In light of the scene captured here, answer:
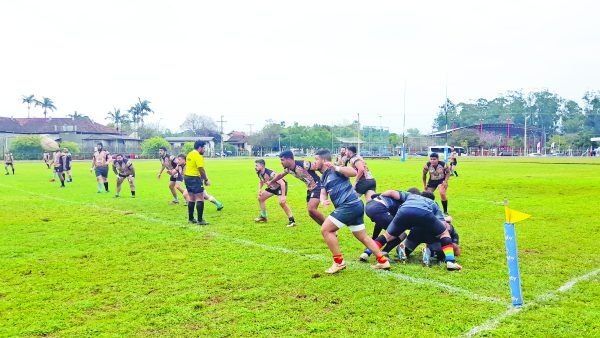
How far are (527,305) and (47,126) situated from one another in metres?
110

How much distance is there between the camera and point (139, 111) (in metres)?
125

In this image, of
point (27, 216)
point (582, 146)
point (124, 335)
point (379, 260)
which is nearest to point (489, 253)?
point (379, 260)

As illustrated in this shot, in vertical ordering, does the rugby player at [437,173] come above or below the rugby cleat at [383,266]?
above

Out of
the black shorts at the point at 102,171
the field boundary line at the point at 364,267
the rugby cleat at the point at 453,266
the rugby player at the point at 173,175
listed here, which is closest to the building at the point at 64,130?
the black shorts at the point at 102,171

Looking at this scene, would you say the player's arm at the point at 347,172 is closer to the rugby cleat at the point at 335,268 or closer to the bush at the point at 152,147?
the rugby cleat at the point at 335,268

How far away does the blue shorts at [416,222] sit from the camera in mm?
7508

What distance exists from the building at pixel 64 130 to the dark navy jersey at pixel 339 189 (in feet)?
307

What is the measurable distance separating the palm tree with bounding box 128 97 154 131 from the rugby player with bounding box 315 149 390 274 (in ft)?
406

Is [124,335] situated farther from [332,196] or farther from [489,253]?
[489,253]

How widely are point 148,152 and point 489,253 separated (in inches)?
3200

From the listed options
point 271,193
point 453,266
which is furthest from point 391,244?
point 271,193

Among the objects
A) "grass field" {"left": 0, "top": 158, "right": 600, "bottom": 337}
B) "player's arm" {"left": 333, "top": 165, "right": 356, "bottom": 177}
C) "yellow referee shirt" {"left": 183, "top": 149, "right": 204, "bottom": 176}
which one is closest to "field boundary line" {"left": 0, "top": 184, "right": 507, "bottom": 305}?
"grass field" {"left": 0, "top": 158, "right": 600, "bottom": 337}

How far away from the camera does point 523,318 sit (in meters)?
5.44

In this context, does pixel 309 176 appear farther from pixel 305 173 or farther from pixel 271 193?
pixel 271 193
